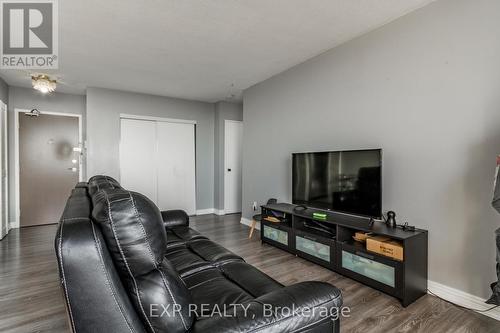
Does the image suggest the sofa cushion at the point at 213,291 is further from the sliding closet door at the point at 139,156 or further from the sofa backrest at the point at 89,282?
the sliding closet door at the point at 139,156

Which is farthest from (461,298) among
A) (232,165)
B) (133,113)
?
(133,113)

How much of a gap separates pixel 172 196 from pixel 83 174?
174 cm

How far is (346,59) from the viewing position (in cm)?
289

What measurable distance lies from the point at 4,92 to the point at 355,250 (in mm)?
5632

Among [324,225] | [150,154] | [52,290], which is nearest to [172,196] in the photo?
[150,154]

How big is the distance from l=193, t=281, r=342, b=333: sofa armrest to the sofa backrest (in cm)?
27

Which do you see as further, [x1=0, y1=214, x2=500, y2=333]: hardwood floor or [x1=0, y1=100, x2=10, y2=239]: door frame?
[x1=0, y1=100, x2=10, y2=239]: door frame

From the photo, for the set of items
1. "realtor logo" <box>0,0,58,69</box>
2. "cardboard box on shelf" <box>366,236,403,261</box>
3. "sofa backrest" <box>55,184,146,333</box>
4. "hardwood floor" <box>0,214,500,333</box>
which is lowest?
"hardwood floor" <box>0,214,500,333</box>

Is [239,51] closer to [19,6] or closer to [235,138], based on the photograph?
[19,6]

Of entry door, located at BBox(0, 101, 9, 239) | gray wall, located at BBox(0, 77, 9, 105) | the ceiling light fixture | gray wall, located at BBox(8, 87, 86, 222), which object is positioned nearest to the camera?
the ceiling light fixture

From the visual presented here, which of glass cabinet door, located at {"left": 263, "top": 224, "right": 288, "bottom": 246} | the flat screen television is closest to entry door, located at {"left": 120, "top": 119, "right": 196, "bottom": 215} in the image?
glass cabinet door, located at {"left": 263, "top": 224, "right": 288, "bottom": 246}

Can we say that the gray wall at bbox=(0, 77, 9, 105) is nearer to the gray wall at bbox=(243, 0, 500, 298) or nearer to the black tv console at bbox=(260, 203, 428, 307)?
the black tv console at bbox=(260, 203, 428, 307)

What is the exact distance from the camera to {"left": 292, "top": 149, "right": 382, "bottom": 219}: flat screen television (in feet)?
7.77

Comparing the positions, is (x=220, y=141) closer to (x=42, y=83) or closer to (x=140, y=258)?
(x=42, y=83)
